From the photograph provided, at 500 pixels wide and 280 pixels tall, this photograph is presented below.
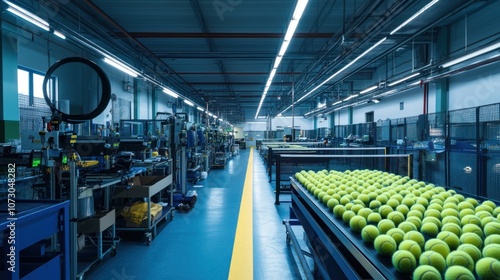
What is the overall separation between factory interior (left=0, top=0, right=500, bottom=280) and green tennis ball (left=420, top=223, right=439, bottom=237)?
0.03ft

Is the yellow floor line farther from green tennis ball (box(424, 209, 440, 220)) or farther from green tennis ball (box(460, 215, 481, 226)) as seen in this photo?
green tennis ball (box(460, 215, 481, 226))

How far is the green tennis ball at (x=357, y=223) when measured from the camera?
1.46 meters

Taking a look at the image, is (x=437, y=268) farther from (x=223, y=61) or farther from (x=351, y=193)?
(x=223, y=61)

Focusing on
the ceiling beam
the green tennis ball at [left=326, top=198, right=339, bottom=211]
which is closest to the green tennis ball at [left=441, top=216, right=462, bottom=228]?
the green tennis ball at [left=326, top=198, right=339, bottom=211]

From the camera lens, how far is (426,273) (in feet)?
3.01

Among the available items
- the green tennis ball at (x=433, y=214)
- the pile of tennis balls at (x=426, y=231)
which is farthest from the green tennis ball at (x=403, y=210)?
the green tennis ball at (x=433, y=214)

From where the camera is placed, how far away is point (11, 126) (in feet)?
17.1

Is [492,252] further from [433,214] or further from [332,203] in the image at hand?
[332,203]

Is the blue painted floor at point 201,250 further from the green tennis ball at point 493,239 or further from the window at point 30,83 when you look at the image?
the window at point 30,83

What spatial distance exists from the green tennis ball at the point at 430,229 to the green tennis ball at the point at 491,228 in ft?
0.69

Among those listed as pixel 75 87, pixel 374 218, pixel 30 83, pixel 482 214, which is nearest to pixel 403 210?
pixel 374 218

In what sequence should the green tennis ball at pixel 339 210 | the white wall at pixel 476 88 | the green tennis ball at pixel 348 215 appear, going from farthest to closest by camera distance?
the white wall at pixel 476 88
the green tennis ball at pixel 339 210
the green tennis ball at pixel 348 215

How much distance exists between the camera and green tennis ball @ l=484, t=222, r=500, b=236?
1.26 metres

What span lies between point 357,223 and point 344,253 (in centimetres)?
27
